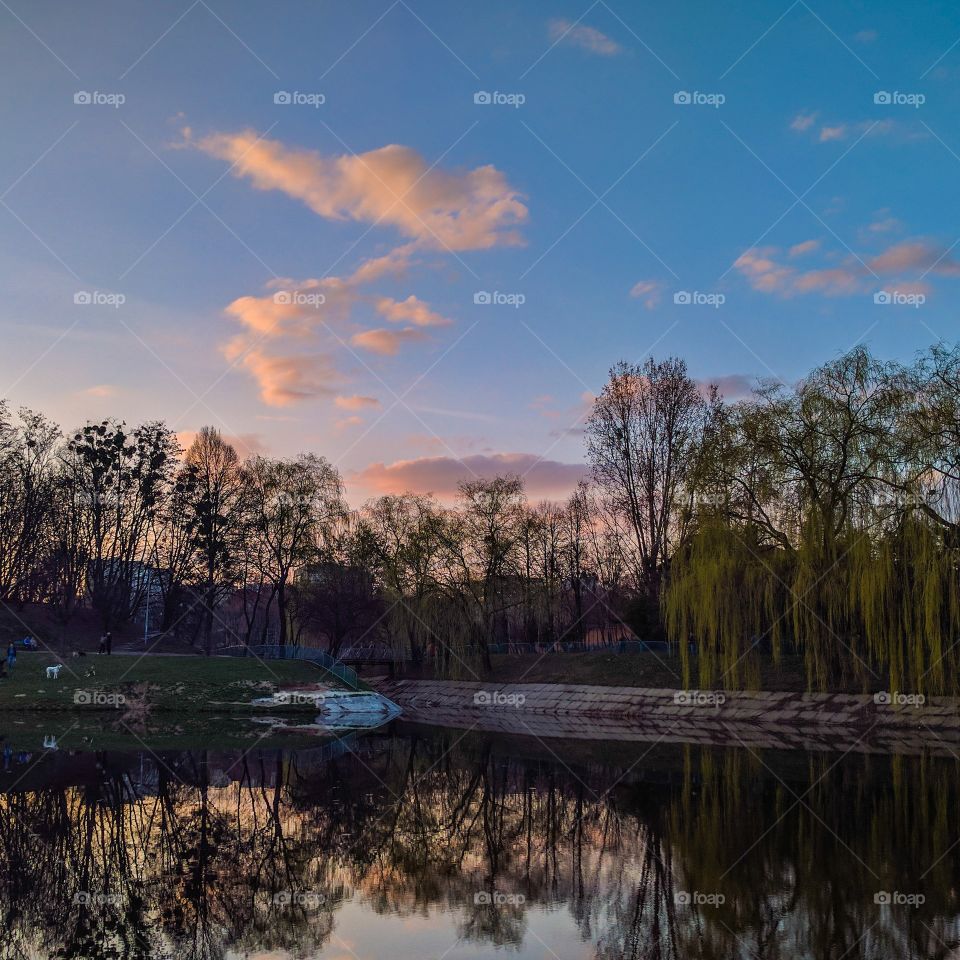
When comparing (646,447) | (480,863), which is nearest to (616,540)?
(646,447)

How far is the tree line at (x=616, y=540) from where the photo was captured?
2798 centimetres

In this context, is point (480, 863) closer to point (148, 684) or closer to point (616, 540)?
point (148, 684)

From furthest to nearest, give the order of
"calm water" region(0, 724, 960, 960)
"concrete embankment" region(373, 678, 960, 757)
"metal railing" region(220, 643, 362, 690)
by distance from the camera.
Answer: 1. "metal railing" region(220, 643, 362, 690)
2. "concrete embankment" region(373, 678, 960, 757)
3. "calm water" region(0, 724, 960, 960)

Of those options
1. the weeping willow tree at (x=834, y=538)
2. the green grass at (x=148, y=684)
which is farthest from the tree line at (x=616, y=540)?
the green grass at (x=148, y=684)

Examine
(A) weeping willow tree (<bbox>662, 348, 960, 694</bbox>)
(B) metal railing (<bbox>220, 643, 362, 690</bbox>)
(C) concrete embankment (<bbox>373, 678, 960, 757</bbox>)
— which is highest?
(A) weeping willow tree (<bbox>662, 348, 960, 694</bbox>)

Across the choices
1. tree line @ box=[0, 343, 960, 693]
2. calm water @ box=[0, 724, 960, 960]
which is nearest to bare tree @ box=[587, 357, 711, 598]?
tree line @ box=[0, 343, 960, 693]

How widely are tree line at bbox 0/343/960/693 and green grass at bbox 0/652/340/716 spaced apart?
10.7 meters

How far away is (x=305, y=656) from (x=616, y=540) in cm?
1939

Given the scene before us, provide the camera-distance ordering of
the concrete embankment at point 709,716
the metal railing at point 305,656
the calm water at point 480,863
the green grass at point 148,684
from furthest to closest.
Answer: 1. the metal railing at point 305,656
2. the green grass at point 148,684
3. the concrete embankment at point 709,716
4. the calm water at point 480,863

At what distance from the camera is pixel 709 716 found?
34.2 metres

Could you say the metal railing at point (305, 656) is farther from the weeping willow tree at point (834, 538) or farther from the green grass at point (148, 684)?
the weeping willow tree at point (834, 538)

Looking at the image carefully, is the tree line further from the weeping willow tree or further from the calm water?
the calm water

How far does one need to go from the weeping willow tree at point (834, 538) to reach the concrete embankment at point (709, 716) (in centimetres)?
89

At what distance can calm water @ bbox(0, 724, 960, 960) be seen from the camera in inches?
326
